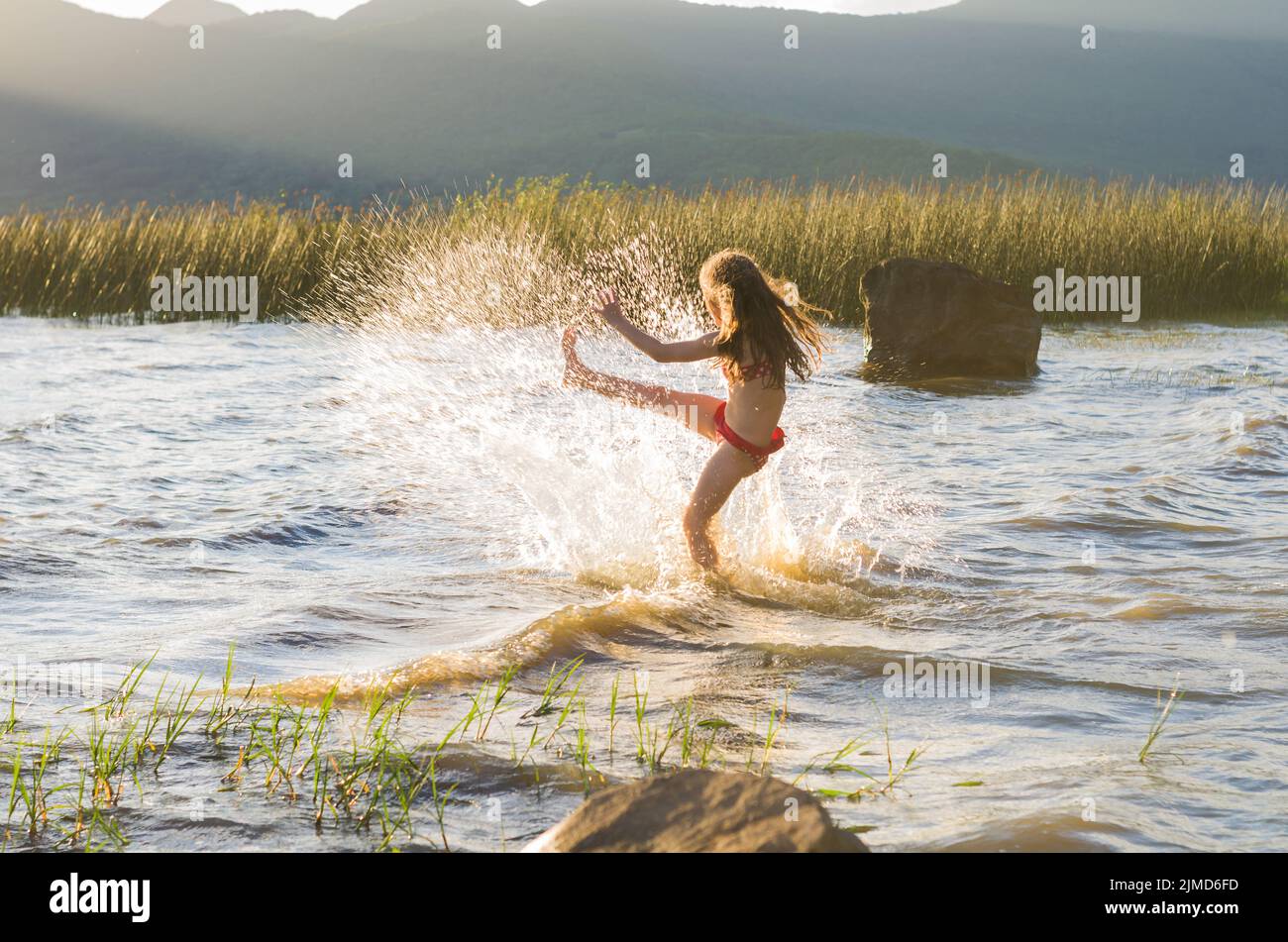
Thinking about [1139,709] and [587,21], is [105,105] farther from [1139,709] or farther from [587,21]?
[1139,709]

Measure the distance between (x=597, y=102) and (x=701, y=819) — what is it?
472 feet

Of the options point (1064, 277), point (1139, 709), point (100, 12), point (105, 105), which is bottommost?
point (1139, 709)

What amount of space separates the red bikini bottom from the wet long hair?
290 mm

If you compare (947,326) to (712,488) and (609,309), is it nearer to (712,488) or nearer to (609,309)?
(712,488)

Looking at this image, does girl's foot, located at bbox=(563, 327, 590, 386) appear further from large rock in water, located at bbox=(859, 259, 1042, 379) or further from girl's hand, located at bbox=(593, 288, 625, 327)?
large rock in water, located at bbox=(859, 259, 1042, 379)

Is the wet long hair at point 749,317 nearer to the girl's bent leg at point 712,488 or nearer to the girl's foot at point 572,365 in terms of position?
the girl's bent leg at point 712,488

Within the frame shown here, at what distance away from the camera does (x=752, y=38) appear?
190000 mm

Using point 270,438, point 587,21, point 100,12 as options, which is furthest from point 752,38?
point 270,438

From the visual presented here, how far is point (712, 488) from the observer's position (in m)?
7.02

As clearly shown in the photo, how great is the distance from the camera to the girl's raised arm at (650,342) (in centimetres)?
631

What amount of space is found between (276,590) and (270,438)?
496 cm

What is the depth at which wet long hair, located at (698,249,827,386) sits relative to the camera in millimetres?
6793

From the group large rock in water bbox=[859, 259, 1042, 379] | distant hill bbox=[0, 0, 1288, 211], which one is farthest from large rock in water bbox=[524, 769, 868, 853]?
distant hill bbox=[0, 0, 1288, 211]
